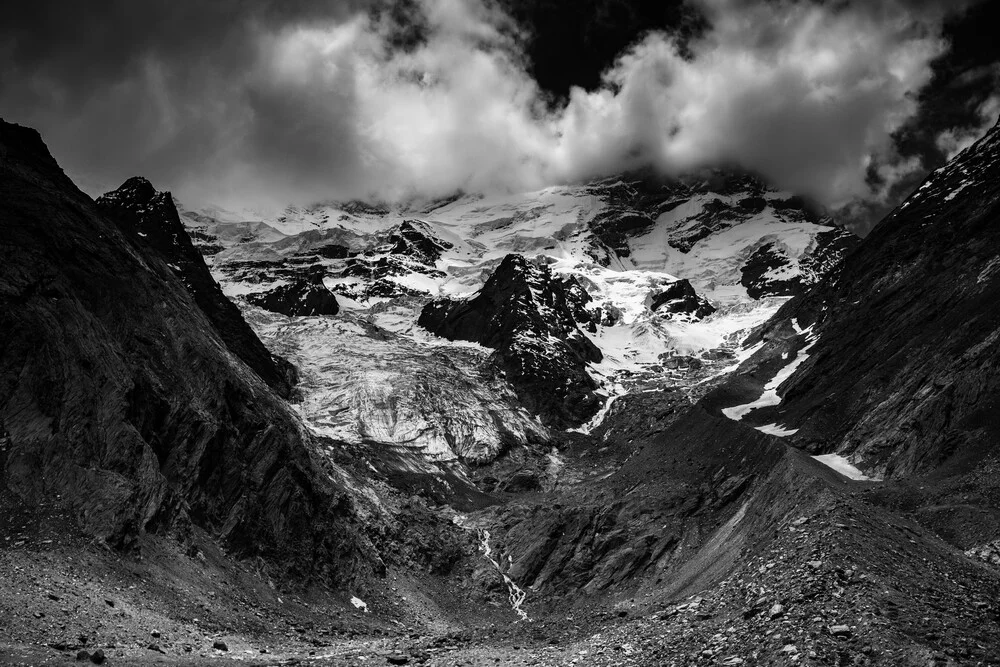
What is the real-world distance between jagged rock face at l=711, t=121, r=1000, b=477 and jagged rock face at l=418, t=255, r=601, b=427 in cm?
3526

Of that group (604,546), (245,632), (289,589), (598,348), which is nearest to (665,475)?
(604,546)

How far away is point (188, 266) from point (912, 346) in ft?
383

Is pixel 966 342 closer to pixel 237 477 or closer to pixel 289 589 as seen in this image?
pixel 289 589

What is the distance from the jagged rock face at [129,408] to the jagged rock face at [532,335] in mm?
67160

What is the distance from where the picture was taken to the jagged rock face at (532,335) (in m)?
142

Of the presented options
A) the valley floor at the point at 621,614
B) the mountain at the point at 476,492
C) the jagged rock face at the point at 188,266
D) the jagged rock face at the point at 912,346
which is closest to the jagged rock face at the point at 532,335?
the mountain at the point at 476,492

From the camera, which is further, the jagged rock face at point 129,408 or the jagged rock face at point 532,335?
the jagged rock face at point 532,335

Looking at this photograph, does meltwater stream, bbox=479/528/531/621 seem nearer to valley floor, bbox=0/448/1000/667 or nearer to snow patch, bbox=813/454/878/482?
valley floor, bbox=0/448/1000/667

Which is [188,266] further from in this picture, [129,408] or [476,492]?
[129,408]

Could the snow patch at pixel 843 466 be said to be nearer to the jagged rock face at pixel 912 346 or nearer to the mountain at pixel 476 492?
the mountain at pixel 476 492

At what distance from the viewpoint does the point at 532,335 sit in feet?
531

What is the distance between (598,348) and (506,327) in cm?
2848

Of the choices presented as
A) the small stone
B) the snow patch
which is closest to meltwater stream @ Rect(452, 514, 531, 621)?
the snow patch

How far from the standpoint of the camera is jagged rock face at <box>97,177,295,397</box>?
119 meters
